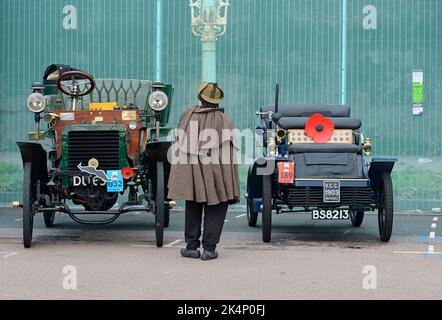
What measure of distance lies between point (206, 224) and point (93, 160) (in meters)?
1.91

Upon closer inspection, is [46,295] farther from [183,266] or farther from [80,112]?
[80,112]

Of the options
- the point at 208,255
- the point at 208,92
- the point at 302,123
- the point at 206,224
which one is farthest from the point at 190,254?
the point at 302,123

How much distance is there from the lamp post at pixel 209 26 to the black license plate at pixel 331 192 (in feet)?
22.6

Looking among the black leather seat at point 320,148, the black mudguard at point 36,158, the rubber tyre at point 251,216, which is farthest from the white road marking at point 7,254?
the rubber tyre at point 251,216

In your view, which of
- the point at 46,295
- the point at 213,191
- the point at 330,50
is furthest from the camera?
the point at 330,50

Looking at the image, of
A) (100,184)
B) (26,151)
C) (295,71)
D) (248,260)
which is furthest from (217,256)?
(295,71)

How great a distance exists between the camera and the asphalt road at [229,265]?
7.61m

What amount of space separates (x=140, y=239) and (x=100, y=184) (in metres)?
1.23

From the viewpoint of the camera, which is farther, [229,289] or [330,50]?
[330,50]

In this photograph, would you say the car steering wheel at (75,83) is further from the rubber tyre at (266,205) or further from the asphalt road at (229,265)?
the rubber tyre at (266,205)

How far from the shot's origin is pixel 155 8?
1805cm

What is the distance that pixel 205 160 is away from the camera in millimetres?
9898

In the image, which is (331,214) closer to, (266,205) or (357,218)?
(266,205)

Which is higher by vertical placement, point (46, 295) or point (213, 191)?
point (213, 191)
